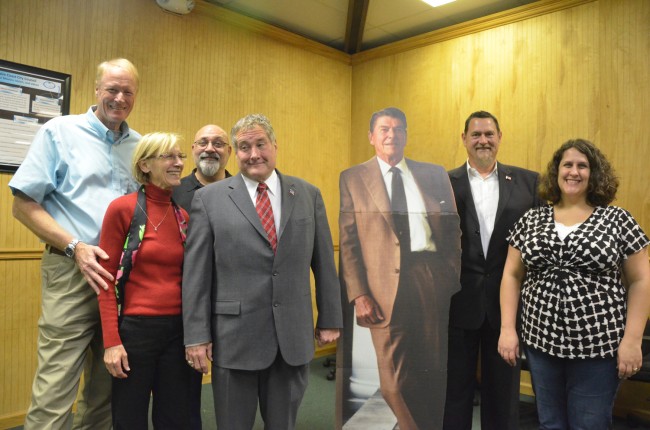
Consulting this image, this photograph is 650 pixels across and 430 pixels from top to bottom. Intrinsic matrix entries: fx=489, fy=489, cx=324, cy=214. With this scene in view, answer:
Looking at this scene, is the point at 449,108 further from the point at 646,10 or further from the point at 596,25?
the point at 646,10

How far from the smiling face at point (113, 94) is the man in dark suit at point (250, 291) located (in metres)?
0.50

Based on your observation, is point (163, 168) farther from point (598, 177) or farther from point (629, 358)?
point (629, 358)

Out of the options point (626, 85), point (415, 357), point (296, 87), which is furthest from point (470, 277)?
point (296, 87)

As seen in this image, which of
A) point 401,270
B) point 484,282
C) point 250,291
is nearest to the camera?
point 250,291

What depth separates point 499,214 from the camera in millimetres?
2242

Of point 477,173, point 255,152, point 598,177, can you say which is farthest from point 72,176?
point 598,177

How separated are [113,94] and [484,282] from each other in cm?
177

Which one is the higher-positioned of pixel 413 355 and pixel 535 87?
pixel 535 87

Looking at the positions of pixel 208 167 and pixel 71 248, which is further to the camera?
pixel 208 167

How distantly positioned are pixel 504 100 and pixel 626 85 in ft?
2.54

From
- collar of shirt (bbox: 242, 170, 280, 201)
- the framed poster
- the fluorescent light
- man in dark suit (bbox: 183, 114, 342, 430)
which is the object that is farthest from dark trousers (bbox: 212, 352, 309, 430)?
the fluorescent light

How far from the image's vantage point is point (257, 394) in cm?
181

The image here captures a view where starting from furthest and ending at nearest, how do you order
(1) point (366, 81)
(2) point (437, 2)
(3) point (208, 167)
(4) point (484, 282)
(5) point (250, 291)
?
(2) point (437, 2) → (1) point (366, 81) → (3) point (208, 167) → (4) point (484, 282) → (5) point (250, 291)

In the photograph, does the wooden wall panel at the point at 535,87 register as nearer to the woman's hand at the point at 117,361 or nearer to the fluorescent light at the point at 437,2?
the fluorescent light at the point at 437,2
